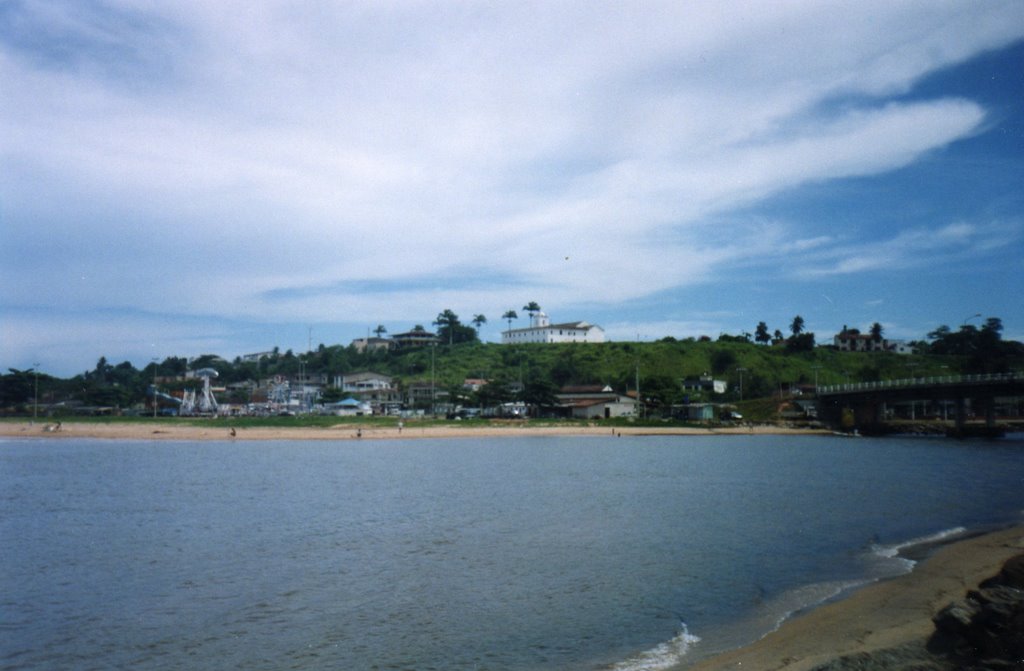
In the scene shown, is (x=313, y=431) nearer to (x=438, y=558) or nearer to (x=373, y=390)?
(x=373, y=390)

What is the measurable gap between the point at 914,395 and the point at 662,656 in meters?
91.6

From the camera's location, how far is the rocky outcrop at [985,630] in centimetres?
937

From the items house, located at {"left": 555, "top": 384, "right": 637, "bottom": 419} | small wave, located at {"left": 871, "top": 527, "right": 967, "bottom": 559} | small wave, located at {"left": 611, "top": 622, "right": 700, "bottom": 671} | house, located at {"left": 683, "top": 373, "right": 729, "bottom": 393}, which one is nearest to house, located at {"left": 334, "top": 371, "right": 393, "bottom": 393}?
house, located at {"left": 555, "top": 384, "right": 637, "bottom": 419}

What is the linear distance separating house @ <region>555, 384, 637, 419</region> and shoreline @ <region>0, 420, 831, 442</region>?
9799mm

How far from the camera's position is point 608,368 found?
136125mm

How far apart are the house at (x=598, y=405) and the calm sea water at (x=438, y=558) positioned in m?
56.5

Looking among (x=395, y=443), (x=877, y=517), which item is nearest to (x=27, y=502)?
(x=877, y=517)

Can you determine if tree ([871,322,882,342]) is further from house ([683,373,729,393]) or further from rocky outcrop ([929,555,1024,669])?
rocky outcrop ([929,555,1024,669])

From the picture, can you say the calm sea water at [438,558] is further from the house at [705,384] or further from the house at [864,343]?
the house at [864,343]

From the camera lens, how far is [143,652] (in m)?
14.1

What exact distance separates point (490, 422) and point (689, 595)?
262ft

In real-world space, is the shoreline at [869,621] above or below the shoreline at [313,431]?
below

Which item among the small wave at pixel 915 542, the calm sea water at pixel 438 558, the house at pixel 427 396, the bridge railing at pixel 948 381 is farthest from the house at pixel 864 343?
the small wave at pixel 915 542

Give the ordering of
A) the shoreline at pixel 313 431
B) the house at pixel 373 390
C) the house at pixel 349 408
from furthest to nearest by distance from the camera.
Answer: the house at pixel 373 390, the house at pixel 349 408, the shoreline at pixel 313 431
